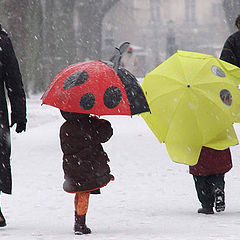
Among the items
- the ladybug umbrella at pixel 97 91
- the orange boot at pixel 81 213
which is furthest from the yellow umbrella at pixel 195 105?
the orange boot at pixel 81 213

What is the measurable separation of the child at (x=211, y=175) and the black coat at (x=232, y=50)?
3.95 ft

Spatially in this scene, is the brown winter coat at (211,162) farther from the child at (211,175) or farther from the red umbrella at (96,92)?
the red umbrella at (96,92)

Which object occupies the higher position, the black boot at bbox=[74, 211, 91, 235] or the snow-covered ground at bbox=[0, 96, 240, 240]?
the black boot at bbox=[74, 211, 91, 235]

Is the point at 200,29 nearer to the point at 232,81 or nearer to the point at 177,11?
the point at 177,11

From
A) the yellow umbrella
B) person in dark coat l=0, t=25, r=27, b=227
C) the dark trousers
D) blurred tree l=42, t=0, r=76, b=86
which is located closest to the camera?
person in dark coat l=0, t=25, r=27, b=227

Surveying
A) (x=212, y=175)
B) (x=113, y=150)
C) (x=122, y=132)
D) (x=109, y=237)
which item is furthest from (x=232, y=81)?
(x=122, y=132)

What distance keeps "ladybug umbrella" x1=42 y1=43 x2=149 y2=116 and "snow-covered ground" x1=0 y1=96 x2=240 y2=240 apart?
3.11 feet

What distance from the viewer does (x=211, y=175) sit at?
615 cm

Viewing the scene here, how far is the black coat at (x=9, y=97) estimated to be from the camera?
543 centimetres

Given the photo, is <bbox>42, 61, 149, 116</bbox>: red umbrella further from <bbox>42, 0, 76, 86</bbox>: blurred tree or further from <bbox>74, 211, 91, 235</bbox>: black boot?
<bbox>42, 0, 76, 86</bbox>: blurred tree

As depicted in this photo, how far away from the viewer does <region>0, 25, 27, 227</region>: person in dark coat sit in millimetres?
5426

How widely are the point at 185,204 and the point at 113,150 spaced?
4698mm

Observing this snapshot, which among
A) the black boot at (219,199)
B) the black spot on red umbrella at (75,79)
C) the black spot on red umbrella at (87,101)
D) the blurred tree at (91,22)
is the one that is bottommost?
the blurred tree at (91,22)

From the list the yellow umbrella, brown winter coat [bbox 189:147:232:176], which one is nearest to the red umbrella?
the yellow umbrella
